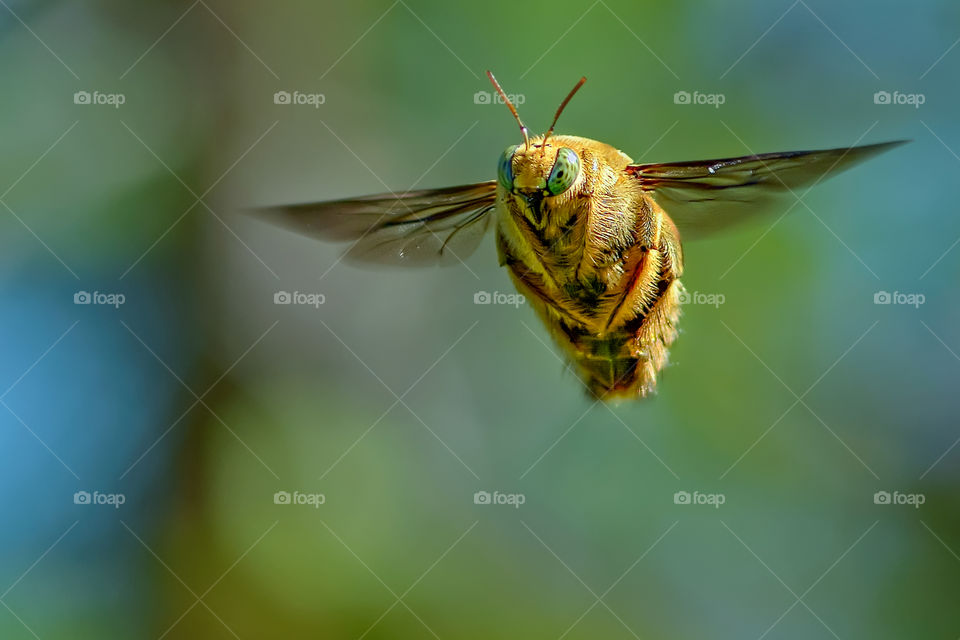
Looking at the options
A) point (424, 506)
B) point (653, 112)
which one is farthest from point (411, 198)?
point (424, 506)

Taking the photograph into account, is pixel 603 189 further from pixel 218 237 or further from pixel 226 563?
pixel 226 563

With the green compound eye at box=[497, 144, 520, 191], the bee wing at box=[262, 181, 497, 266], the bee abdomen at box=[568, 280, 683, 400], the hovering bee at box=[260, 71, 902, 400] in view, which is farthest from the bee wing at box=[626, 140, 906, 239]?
the bee wing at box=[262, 181, 497, 266]

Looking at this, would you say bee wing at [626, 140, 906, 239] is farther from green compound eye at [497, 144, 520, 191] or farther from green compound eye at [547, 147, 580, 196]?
green compound eye at [497, 144, 520, 191]

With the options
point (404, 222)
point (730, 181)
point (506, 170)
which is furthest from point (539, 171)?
point (404, 222)

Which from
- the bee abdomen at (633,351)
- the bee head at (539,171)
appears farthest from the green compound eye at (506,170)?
the bee abdomen at (633,351)

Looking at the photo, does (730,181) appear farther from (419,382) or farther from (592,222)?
(419,382)

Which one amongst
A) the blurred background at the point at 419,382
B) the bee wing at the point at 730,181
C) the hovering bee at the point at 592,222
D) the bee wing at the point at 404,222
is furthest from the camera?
the blurred background at the point at 419,382

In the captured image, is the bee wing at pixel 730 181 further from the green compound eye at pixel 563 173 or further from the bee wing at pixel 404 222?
the bee wing at pixel 404 222
